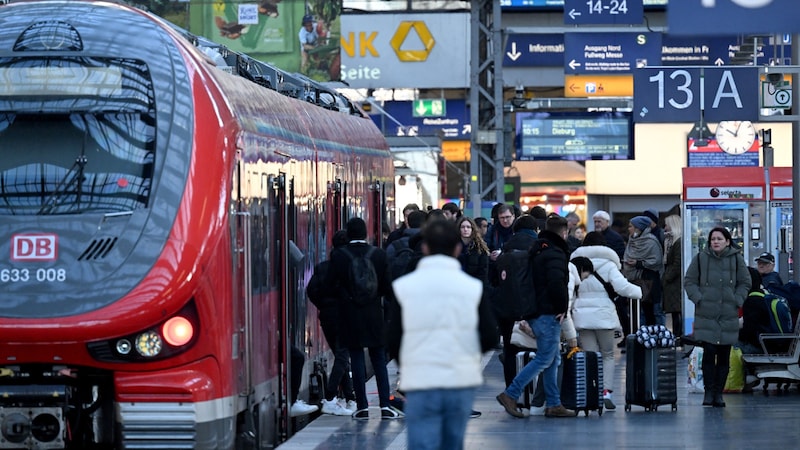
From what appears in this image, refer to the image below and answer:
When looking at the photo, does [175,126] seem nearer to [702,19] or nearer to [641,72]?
[702,19]

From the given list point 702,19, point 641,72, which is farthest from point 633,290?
point 641,72

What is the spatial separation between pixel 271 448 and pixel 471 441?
149 centimetres

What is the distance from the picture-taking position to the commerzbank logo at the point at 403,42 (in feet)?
144

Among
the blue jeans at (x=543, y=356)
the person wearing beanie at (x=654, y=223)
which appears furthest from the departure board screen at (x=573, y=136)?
the blue jeans at (x=543, y=356)

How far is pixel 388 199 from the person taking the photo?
20938 millimetres

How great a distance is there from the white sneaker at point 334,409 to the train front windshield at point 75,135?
4308 millimetres

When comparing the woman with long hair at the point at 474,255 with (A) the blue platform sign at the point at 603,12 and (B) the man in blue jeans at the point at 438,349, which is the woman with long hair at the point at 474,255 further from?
(A) the blue platform sign at the point at 603,12

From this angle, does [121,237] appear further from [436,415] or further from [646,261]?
[646,261]

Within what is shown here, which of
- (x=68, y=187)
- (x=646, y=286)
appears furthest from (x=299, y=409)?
(x=646, y=286)

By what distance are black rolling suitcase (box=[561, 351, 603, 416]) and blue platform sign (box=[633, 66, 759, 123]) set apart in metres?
7.40

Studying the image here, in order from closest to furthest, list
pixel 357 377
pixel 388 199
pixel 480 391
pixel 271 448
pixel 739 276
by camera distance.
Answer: pixel 271 448 → pixel 357 377 → pixel 739 276 → pixel 480 391 → pixel 388 199

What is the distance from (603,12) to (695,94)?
872 centimetres

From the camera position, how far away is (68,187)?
1019 centimetres

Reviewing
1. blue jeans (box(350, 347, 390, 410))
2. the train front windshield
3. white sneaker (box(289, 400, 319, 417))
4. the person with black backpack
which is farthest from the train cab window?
blue jeans (box(350, 347, 390, 410))
